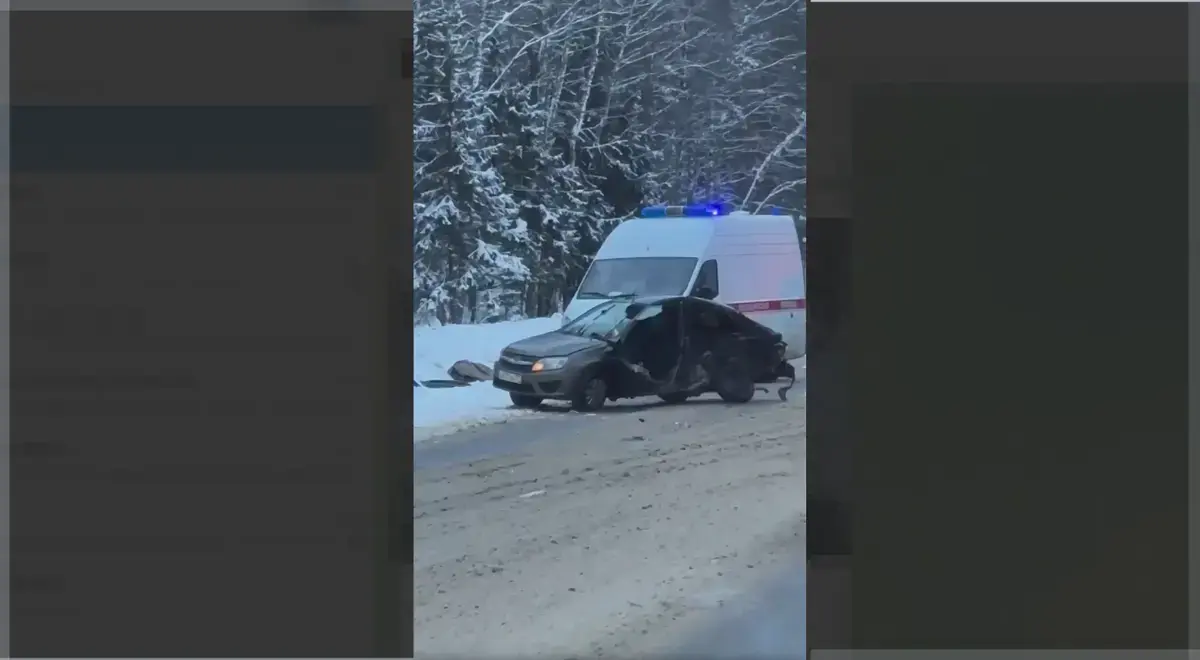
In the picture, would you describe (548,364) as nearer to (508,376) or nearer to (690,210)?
(508,376)

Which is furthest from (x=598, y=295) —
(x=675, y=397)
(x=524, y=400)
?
(x=524, y=400)

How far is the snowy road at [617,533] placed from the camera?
384cm

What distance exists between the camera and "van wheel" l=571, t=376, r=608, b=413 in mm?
6074

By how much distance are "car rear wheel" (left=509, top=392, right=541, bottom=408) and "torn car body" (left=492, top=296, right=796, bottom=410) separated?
9 cm

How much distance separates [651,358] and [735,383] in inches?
23.2

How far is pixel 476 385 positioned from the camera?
20.9 ft

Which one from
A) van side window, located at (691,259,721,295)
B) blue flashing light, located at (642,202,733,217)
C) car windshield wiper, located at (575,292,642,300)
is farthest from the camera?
van side window, located at (691,259,721,295)

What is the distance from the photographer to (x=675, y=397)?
241 inches

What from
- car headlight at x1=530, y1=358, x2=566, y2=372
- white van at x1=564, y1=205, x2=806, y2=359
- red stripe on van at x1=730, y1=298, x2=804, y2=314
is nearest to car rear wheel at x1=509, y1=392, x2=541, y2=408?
car headlight at x1=530, y1=358, x2=566, y2=372

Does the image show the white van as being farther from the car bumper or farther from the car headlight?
the car bumper

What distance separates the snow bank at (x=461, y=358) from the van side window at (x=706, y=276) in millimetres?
949

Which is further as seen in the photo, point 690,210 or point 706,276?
point 706,276
